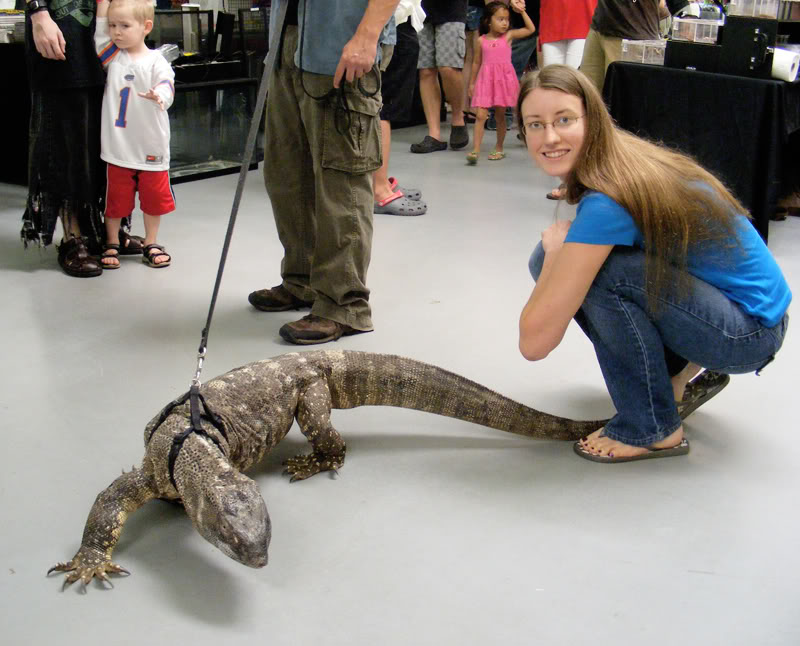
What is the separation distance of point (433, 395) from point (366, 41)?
1.25 metres

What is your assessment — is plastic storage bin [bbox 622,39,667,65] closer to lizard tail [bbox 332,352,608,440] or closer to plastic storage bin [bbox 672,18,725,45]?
plastic storage bin [bbox 672,18,725,45]

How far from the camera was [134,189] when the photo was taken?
4.18m

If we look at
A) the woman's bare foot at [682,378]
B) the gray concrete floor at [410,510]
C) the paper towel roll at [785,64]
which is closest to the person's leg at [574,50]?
the paper towel roll at [785,64]

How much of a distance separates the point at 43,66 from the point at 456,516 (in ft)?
9.48

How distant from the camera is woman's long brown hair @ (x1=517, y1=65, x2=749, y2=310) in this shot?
2225mm

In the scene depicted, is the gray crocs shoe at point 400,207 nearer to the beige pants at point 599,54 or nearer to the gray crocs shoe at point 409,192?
the gray crocs shoe at point 409,192

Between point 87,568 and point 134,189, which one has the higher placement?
point 134,189

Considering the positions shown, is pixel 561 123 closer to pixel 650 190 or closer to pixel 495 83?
pixel 650 190

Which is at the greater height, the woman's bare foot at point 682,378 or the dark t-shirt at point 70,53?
the dark t-shirt at point 70,53

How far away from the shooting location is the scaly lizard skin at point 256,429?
1908 mm

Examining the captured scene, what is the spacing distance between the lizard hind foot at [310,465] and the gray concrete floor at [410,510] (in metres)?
0.03

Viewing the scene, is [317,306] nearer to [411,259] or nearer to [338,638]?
[411,259]

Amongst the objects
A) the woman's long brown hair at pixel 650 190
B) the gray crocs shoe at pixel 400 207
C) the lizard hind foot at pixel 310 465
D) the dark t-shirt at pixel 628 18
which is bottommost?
the lizard hind foot at pixel 310 465

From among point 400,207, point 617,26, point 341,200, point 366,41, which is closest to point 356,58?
point 366,41
